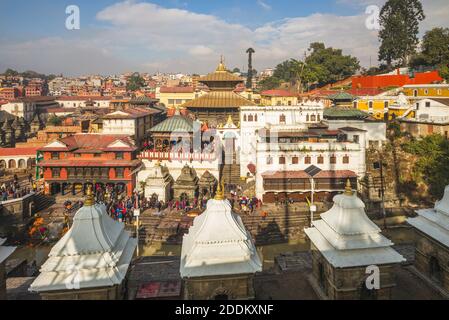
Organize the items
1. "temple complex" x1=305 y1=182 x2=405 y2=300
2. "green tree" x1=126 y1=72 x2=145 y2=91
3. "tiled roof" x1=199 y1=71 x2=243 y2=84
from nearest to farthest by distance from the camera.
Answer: "temple complex" x1=305 y1=182 x2=405 y2=300
"tiled roof" x1=199 y1=71 x2=243 y2=84
"green tree" x1=126 y1=72 x2=145 y2=91

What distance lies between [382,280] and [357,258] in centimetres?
107

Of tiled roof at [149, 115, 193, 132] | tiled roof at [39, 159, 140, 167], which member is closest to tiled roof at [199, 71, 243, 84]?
Answer: tiled roof at [149, 115, 193, 132]

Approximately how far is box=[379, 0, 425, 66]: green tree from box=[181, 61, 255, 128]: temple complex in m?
32.7

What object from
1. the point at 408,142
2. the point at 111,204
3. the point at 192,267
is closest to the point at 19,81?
the point at 111,204

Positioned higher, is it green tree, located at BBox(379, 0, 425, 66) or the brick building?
green tree, located at BBox(379, 0, 425, 66)

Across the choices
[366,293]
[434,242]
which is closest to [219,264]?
[366,293]

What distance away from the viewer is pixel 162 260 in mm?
19594

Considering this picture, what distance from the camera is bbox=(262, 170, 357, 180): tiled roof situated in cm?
2836

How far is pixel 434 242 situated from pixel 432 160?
807 inches

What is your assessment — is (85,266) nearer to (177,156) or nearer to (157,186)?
(157,186)

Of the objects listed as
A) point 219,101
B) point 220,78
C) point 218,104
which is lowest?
point 218,104

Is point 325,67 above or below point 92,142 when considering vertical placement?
above

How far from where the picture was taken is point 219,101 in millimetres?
43656

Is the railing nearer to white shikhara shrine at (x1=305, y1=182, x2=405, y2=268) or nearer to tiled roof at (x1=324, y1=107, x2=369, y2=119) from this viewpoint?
tiled roof at (x1=324, y1=107, x2=369, y2=119)
